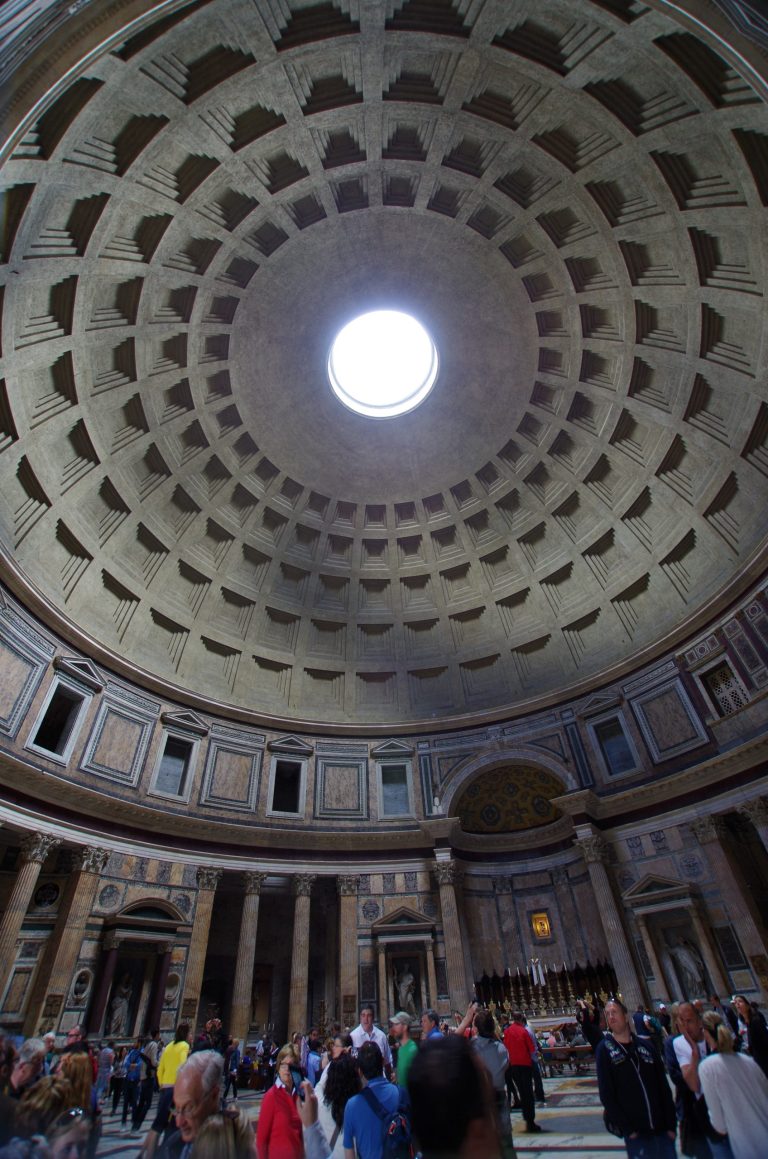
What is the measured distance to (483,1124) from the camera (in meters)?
2.17

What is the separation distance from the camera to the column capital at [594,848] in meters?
21.3

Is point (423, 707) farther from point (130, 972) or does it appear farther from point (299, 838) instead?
point (130, 972)

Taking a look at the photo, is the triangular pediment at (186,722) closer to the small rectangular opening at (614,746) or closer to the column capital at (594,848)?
the column capital at (594,848)

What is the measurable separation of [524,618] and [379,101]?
2103 centimetres

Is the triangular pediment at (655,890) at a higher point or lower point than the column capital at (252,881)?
lower

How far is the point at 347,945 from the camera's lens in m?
21.8

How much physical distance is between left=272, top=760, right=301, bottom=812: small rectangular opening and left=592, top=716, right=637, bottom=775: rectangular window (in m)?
13.0

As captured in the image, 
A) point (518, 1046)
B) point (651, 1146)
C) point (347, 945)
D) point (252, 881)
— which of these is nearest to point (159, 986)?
point (252, 881)

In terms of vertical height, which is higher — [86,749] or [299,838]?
[86,749]

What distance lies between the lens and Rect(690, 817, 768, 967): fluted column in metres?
17.3

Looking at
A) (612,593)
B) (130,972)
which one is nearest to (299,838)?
(130,972)

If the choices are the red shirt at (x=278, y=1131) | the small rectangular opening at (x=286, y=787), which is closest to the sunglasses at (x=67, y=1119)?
the red shirt at (x=278, y=1131)

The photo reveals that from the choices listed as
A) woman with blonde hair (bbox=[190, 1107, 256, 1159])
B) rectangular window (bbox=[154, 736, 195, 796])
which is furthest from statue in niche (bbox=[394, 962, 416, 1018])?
woman with blonde hair (bbox=[190, 1107, 256, 1159])

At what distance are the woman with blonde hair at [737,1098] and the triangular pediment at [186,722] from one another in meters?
22.0
